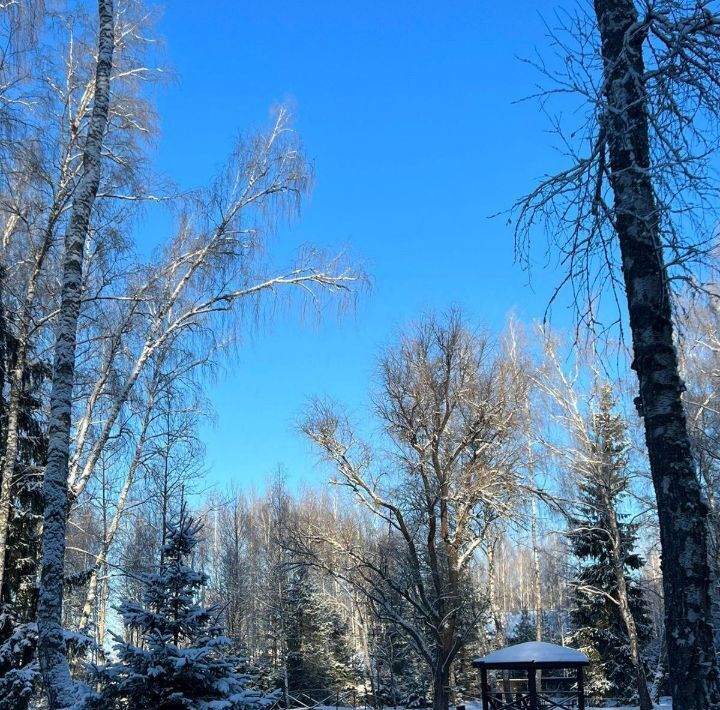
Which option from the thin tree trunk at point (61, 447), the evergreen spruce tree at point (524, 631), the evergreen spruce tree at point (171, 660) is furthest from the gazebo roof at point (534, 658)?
the evergreen spruce tree at point (524, 631)

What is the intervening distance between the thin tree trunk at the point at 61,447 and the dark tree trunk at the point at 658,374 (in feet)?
15.4

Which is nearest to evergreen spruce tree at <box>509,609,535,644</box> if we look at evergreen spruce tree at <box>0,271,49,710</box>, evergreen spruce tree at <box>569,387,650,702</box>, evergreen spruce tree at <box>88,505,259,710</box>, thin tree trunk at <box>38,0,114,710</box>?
evergreen spruce tree at <box>569,387,650,702</box>

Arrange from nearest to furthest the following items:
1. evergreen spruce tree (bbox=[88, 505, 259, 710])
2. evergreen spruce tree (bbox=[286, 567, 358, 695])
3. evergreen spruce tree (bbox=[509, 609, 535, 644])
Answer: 1. evergreen spruce tree (bbox=[88, 505, 259, 710])
2. evergreen spruce tree (bbox=[286, 567, 358, 695])
3. evergreen spruce tree (bbox=[509, 609, 535, 644])

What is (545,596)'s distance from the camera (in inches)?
1625

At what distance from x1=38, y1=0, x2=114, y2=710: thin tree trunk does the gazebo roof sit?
9.62 meters

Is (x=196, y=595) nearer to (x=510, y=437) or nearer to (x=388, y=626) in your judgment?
(x=510, y=437)

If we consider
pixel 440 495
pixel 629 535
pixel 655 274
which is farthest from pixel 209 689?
pixel 629 535

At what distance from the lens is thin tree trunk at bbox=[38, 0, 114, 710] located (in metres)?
5.50

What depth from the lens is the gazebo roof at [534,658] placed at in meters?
12.8

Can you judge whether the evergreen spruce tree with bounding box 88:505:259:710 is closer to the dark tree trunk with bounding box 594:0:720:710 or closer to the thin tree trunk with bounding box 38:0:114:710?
the thin tree trunk with bounding box 38:0:114:710

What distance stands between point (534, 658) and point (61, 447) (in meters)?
10.5

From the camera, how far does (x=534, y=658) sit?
1291 centimetres

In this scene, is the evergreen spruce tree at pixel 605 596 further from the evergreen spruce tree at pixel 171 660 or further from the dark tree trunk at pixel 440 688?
the evergreen spruce tree at pixel 171 660

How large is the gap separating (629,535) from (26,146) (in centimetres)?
1964
